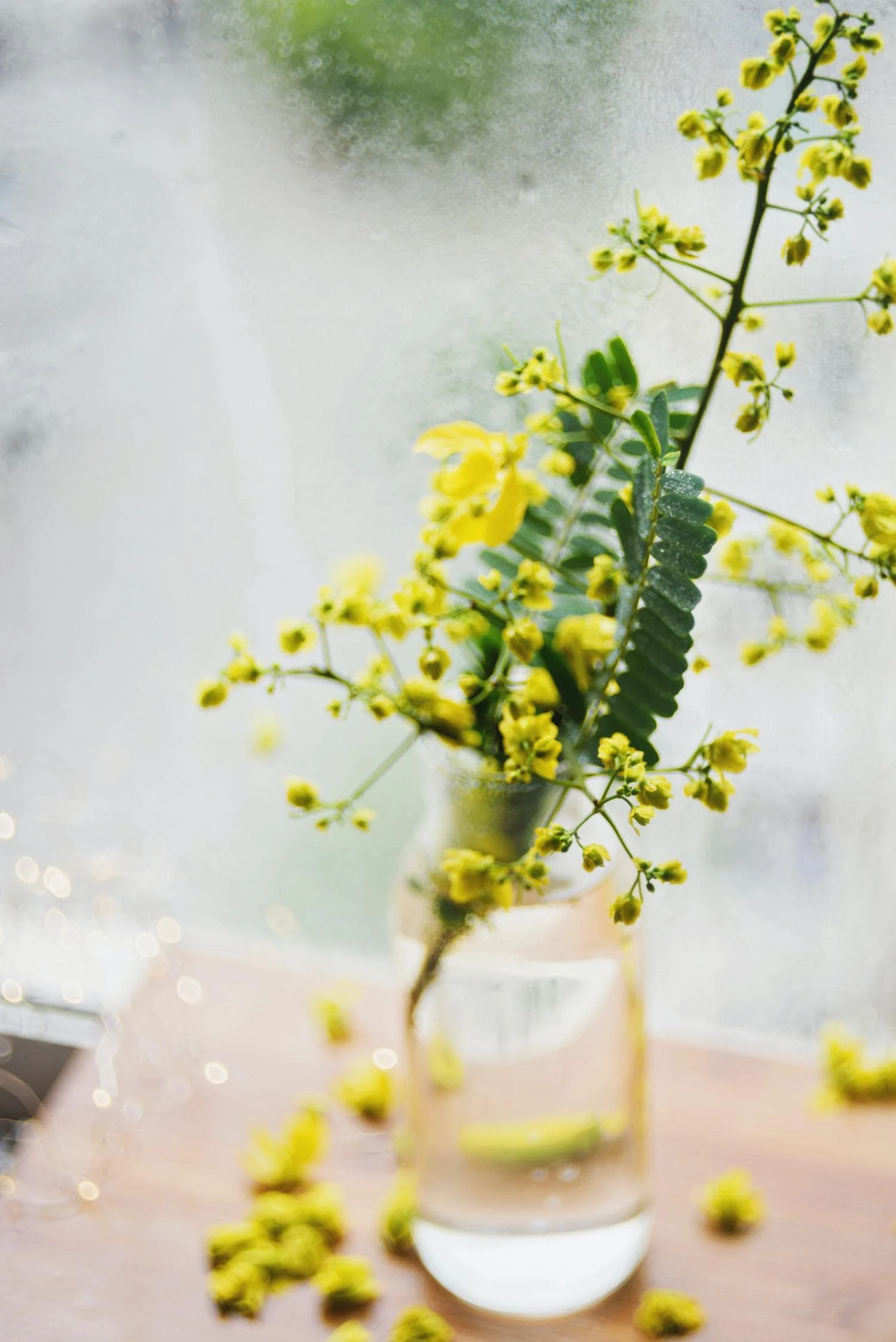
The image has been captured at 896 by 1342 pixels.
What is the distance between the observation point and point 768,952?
41.8 inches

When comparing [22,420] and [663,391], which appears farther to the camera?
[22,420]

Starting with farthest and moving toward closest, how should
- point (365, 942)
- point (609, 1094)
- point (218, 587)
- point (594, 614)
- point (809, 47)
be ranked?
point (365, 942), point (218, 587), point (609, 1094), point (594, 614), point (809, 47)

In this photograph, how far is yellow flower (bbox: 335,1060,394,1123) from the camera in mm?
964

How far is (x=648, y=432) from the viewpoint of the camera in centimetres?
52

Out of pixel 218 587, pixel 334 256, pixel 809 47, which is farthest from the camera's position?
pixel 218 587

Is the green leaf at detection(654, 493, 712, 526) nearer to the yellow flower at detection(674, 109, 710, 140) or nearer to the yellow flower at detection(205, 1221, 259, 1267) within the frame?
the yellow flower at detection(674, 109, 710, 140)

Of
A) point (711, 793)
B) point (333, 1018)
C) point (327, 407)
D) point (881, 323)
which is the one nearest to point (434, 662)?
point (711, 793)

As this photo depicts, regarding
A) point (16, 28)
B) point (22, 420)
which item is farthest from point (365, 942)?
point (16, 28)

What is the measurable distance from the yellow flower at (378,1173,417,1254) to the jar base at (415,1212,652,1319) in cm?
3

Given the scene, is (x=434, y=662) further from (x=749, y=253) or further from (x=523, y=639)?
(x=749, y=253)

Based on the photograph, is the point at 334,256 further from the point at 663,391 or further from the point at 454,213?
the point at 663,391

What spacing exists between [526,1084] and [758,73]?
1.81ft

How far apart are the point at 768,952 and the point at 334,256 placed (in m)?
0.65

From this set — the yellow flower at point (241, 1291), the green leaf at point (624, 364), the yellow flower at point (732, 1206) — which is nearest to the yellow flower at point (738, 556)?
the green leaf at point (624, 364)
